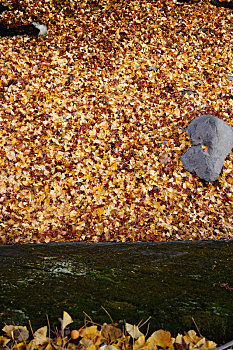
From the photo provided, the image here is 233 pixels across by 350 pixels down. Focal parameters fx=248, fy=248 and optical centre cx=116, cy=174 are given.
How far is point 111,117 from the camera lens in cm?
466

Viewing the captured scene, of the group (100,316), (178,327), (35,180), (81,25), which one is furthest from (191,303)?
(81,25)

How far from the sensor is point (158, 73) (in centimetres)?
522

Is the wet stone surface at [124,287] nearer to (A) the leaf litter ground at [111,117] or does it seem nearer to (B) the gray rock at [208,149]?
(A) the leaf litter ground at [111,117]

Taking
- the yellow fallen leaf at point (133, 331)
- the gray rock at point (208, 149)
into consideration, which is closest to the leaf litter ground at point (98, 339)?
the yellow fallen leaf at point (133, 331)

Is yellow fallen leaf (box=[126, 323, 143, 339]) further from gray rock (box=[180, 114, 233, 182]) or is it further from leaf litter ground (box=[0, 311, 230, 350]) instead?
gray rock (box=[180, 114, 233, 182])

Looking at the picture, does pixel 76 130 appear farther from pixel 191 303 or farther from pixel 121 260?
pixel 191 303

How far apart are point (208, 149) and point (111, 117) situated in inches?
72.3

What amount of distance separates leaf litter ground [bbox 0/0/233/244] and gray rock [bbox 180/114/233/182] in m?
0.17

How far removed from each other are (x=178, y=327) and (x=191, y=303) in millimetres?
241

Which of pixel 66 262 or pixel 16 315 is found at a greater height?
pixel 16 315

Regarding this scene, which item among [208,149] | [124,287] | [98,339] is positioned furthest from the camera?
[208,149]

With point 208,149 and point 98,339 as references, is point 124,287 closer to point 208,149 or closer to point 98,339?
point 98,339

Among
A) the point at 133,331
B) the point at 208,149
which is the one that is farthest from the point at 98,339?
the point at 208,149

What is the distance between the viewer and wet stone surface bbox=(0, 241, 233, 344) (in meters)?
1.22
